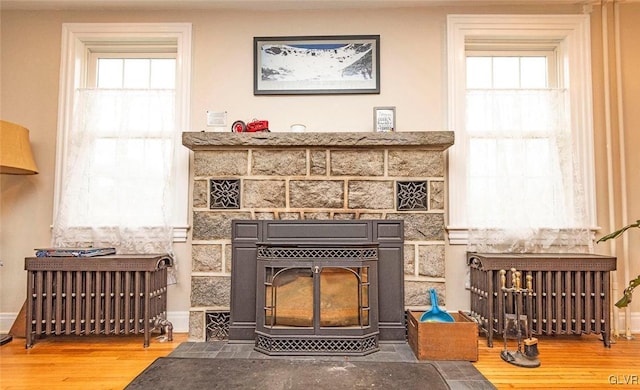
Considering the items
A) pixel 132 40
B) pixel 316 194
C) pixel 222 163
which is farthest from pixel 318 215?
pixel 132 40

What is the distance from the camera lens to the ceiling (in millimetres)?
2711

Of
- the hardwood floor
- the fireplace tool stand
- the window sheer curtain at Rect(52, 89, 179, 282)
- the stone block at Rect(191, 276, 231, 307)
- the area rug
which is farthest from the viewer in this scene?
the window sheer curtain at Rect(52, 89, 179, 282)

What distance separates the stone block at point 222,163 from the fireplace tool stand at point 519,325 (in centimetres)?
184

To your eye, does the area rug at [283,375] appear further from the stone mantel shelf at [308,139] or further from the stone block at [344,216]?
the stone mantel shelf at [308,139]

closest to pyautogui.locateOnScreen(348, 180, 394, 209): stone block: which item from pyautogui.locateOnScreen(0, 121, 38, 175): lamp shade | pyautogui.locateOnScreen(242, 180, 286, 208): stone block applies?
pyautogui.locateOnScreen(242, 180, 286, 208): stone block

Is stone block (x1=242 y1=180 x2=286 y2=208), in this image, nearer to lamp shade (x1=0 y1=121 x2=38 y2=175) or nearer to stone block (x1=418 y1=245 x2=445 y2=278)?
stone block (x1=418 y1=245 x2=445 y2=278)

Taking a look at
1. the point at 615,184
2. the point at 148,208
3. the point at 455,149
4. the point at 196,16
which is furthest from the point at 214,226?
the point at 615,184

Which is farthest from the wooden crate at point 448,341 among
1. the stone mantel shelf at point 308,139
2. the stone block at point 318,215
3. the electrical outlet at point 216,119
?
the electrical outlet at point 216,119

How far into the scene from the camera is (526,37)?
277cm

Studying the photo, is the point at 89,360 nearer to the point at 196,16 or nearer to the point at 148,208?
the point at 148,208

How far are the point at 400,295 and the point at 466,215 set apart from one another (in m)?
0.83

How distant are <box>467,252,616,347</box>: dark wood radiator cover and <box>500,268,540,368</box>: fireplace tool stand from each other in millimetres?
58

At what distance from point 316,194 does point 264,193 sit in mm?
360

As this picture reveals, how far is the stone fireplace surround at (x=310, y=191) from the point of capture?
2418mm
